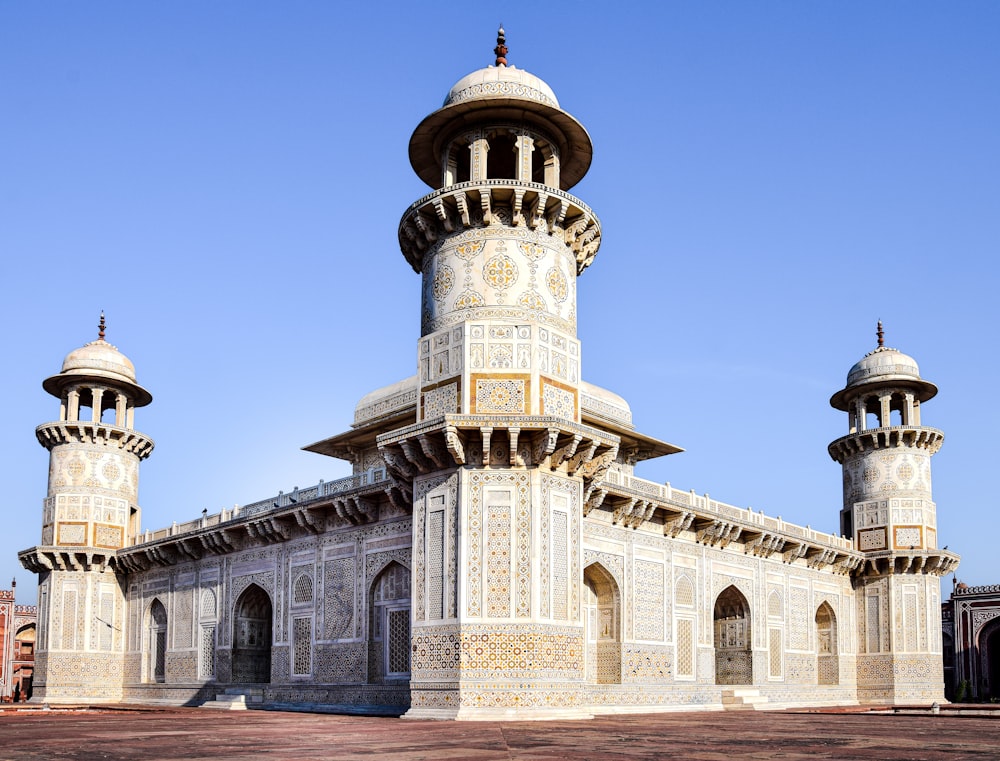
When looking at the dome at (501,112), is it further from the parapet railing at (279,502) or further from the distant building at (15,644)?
the distant building at (15,644)

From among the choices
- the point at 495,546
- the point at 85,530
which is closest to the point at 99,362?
the point at 85,530

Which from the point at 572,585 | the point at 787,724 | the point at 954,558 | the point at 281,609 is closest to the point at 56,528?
the point at 281,609

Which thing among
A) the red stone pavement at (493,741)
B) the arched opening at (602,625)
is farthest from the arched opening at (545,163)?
the red stone pavement at (493,741)

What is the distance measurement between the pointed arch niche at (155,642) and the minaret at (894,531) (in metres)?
19.1

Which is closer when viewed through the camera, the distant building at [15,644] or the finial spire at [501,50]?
the finial spire at [501,50]

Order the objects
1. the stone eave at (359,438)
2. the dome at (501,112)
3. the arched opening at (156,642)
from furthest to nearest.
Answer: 1. the arched opening at (156,642)
2. the stone eave at (359,438)
3. the dome at (501,112)

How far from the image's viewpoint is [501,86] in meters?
18.5

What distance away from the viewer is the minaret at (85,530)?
93.7 ft

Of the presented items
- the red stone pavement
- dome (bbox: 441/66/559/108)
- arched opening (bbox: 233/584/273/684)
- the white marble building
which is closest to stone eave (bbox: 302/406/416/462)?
the white marble building

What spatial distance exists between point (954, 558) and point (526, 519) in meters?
18.1

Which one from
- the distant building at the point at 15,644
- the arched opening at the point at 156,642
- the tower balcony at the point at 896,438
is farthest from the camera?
the distant building at the point at 15,644

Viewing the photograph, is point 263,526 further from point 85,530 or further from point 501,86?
point 501,86

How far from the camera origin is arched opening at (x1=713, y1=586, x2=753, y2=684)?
25.8 m

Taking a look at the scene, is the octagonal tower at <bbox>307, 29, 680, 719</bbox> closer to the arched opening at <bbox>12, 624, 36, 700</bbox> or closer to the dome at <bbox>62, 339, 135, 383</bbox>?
the dome at <bbox>62, 339, 135, 383</bbox>
